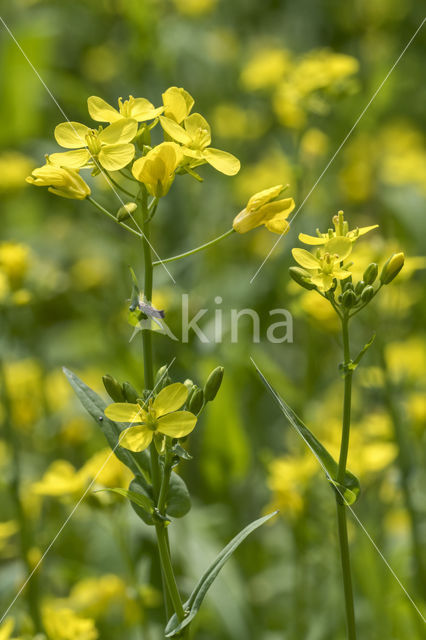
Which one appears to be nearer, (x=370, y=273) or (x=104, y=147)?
(x=104, y=147)

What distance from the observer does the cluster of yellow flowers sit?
1.17 m

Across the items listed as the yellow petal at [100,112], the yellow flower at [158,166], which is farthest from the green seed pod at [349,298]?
the yellow petal at [100,112]

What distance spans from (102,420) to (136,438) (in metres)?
0.15

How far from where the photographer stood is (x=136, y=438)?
112 cm

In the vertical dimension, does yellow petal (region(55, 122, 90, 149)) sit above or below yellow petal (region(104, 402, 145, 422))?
above

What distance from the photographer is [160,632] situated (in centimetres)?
231

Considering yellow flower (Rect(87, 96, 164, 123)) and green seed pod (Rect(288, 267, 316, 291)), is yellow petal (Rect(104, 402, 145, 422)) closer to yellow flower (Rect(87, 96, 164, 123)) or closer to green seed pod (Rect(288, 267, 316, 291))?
green seed pod (Rect(288, 267, 316, 291))

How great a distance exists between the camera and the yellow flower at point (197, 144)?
1.22 meters

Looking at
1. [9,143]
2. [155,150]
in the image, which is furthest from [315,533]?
[9,143]

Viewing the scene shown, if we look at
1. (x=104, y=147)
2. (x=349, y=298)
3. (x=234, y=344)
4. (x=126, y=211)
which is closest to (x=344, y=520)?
(x=349, y=298)

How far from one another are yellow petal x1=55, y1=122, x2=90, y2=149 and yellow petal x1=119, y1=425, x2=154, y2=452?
0.51 m

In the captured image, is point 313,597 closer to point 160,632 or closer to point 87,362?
point 160,632

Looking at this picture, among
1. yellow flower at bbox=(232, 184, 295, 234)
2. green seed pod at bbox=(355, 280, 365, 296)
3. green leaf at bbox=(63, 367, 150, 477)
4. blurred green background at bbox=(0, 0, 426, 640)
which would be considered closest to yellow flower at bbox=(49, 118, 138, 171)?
yellow flower at bbox=(232, 184, 295, 234)

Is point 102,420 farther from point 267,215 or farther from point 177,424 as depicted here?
point 267,215
